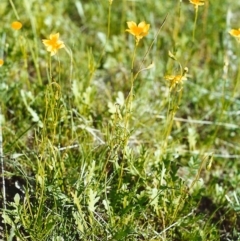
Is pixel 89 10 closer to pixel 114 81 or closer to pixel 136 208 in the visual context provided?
pixel 114 81

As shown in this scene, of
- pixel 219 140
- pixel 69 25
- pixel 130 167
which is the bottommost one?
pixel 219 140

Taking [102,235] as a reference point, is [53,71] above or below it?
above

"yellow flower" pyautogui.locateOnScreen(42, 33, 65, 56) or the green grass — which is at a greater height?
"yellow flower" pyautogui.locateOnScreen(42, 33, 65, 56)

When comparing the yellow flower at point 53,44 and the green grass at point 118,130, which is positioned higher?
the yellow flower at point 53,44

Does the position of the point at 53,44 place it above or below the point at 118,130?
above

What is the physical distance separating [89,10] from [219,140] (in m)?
1.18

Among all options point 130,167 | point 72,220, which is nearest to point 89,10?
point 130,167

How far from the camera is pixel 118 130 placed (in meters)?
1.97

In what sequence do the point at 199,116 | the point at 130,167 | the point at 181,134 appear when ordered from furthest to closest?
the point at 199,116 < the point at 181,134 < the point at 130,167

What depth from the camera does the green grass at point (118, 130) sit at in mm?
1915

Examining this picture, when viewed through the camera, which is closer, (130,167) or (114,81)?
(130,167)

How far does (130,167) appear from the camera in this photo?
2.04m

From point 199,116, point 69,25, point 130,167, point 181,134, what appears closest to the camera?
point 130,167

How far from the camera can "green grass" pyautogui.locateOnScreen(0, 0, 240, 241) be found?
1915 mm
